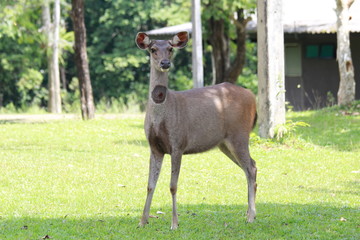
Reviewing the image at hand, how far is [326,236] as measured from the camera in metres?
8.20

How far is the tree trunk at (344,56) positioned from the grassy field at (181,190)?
3990 millimetres

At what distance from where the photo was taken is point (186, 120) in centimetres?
875

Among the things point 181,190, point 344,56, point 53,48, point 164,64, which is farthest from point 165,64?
point 53,48

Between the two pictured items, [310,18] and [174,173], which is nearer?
[174,173]

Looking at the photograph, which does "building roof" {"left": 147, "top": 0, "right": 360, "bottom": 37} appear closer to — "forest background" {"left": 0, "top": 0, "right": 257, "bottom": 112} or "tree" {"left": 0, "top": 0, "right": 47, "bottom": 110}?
"tree" {"left": 0, "top": 0, "right": 47, "bottom": 110}

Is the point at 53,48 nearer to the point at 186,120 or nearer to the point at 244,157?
the point at 244,157

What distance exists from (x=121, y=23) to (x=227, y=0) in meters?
16.1

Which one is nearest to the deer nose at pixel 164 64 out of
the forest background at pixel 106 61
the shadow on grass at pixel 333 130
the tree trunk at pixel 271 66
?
the tree trunk at pixel 271 66

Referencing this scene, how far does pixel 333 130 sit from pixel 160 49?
38.5 ft

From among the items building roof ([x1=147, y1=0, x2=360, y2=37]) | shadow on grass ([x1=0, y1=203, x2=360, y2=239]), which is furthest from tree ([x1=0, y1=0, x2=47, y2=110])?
shadow on grass ([x1=0, y1=203, x2=360, y2=239])

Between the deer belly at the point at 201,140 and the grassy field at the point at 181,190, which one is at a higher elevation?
the deer belly at the point at 201,140

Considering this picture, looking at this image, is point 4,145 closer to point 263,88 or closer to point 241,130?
point 263,88

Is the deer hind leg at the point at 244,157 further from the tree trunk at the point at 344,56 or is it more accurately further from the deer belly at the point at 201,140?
the tree trunk at the point at 344,56

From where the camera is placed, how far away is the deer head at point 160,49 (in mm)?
8250
